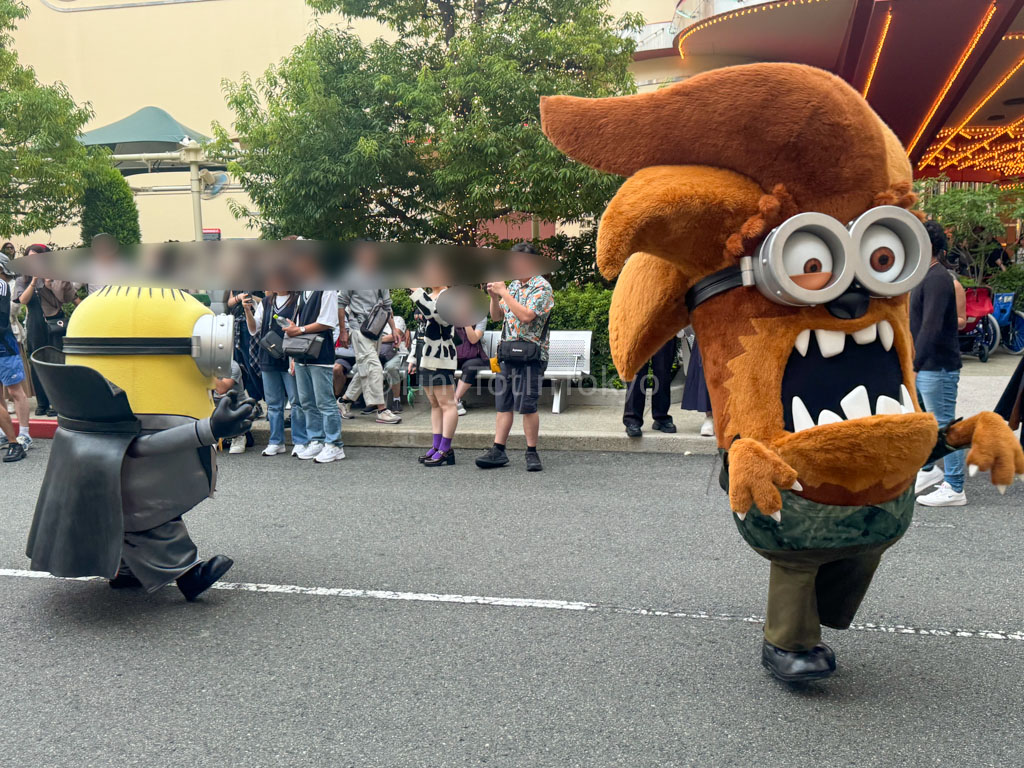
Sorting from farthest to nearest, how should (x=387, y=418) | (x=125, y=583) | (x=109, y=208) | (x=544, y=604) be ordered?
(x=109, y=208) < (x=387, y=418) < (x=125, y=583) < (x=544, y=604)

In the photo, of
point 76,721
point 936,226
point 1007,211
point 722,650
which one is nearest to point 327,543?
point 76,721

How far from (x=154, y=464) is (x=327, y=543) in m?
1.42

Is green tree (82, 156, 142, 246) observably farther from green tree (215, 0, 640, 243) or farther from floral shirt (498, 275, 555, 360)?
floral shirt (498, 275, 555, 360)

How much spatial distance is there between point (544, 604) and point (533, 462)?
2772 mm

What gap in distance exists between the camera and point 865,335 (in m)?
2.62

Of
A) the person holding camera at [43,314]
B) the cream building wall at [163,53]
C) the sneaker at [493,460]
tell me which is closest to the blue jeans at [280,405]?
the sneaker at [493,460]

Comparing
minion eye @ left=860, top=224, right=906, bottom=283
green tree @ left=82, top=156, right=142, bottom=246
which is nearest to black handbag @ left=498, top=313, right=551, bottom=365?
minion eye @ left=860, top=224, right=906, bottom=283

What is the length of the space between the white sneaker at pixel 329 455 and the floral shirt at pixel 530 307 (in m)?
1.87

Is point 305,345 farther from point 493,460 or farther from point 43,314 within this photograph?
point 43,314

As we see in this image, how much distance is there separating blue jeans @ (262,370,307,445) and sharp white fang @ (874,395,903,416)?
18.2ft

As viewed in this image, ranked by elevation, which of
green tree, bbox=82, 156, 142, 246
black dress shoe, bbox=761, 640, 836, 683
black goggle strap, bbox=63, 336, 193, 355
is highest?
green tree, bbox=82, 156, 142, 246

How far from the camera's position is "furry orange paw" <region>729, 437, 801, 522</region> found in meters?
2.49

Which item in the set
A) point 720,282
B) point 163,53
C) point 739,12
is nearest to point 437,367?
point 720,282

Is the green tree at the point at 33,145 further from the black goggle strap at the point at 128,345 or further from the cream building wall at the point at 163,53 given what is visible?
the cream building wall at the point at 163,53
